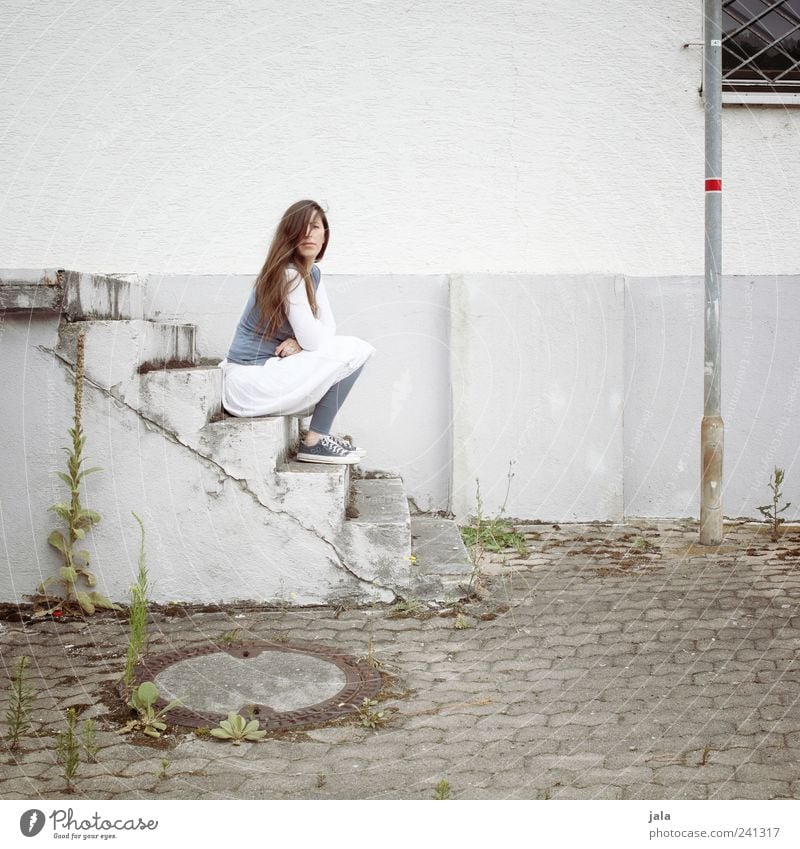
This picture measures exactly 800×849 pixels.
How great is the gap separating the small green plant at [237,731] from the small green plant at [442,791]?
718mm

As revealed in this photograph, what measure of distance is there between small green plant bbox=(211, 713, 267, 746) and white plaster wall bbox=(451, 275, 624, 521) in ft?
10.9

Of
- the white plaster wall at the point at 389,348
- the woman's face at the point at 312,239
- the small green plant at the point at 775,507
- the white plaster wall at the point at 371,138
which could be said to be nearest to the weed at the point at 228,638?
the woman's face at the point at 312,239

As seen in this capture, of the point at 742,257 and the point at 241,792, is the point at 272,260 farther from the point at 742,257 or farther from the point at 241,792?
the point at 742,257

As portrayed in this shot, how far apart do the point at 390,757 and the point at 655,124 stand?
510 centimetres

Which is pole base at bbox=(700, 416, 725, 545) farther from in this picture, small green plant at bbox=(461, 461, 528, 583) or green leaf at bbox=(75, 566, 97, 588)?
green leaf at bbox=(75, 566, 97, 588)

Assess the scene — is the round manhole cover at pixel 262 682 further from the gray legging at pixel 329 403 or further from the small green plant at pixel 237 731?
the gray legging at pixel 329 403

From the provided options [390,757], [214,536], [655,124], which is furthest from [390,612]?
[655,124]

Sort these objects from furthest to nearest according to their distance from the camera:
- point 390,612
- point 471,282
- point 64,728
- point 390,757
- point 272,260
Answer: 1. point 471,282
2. point 272,260
3. point 390,612
4. point 64,728
5. point 390,757

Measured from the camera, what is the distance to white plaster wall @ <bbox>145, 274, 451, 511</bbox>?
6.28 m

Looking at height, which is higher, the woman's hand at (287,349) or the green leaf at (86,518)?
the woman's hand at (287,349)

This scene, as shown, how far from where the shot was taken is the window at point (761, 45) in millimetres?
6742

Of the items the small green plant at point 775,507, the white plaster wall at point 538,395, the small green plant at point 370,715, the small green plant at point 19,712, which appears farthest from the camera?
the white plaster wall at point 538,395

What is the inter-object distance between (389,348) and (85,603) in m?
2.77

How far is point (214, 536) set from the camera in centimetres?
457
